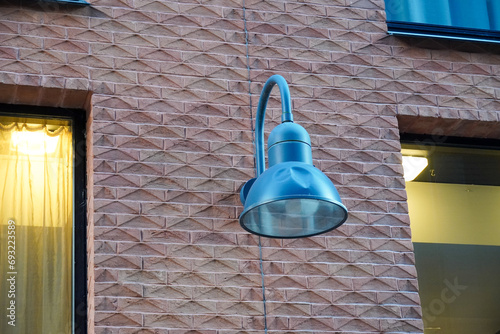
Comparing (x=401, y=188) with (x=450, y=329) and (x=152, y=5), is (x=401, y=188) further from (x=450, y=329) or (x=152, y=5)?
(x=152, y=5)

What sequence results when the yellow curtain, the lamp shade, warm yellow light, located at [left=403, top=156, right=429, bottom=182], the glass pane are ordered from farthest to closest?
the glass pane, warm yellow light, located at [left=403, top=156, right=429, bottom=182], the yellow curtain, the lamp shade

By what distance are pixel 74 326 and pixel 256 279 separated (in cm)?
120

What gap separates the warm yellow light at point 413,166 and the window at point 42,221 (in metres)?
2.43

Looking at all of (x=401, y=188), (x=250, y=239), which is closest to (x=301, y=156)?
(x=250, y=239)

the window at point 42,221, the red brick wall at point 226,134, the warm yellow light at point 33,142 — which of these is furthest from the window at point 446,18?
the warm yellow light at point 33,142

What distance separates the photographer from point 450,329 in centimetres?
701

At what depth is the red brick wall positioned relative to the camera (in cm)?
646

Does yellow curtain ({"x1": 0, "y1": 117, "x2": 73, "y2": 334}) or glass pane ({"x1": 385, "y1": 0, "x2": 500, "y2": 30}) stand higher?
glass pane ({"x1": 385, "y1": 0, "x2": 500, "y2": 30})

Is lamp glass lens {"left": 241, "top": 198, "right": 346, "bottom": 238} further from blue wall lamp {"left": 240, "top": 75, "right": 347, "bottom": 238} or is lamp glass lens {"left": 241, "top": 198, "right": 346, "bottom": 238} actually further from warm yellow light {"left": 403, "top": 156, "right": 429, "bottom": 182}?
warm yellow light {"left": 403, "top": 156, "right": 429, "bottom": 182}

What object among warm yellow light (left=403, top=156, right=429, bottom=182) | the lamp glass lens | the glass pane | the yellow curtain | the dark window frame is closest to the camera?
the lamp glass lens

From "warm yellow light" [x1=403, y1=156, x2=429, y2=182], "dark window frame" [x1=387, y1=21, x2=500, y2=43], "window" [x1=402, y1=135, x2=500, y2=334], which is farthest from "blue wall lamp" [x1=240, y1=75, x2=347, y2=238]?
"dark window frame" [x1=387, y1=21, x2=500, y2=43]

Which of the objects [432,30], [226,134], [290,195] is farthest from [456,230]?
[290,195]

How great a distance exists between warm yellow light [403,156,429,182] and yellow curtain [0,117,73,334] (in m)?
2.51

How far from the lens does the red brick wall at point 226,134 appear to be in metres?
6.46
